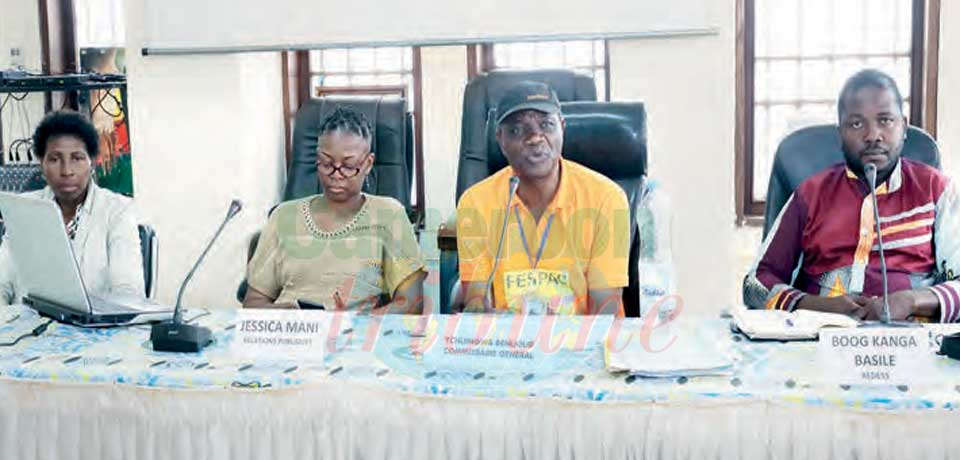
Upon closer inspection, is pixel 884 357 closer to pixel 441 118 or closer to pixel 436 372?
pixel 436 372

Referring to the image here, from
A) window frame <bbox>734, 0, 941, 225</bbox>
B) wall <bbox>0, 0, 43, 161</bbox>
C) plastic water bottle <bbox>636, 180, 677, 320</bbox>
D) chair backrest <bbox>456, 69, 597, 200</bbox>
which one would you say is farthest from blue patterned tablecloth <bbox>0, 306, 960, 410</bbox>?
wall <bbox>0, 0, 43, 161</bbox>

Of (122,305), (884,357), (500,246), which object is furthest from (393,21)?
(884,357)

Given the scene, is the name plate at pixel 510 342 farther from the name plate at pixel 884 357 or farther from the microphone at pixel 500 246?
the name plate at pixel 884 357

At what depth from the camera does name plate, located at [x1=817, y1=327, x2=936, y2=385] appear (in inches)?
54.9

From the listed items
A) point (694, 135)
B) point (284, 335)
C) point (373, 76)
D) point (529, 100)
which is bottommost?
point (284, 335)

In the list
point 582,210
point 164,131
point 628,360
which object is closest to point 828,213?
point 582,210

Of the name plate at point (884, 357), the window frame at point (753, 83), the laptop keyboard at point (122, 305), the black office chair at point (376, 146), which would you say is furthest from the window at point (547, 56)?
the name plate at point (884, 357)

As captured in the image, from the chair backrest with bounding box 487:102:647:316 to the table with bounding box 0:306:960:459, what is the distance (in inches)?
37.2

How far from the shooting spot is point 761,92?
3.92 m

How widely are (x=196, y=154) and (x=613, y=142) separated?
1847 mm

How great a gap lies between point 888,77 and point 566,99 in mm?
1184

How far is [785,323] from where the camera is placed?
1.70 meters

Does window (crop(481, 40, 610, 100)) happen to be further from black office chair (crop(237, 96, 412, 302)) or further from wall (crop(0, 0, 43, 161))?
wall (crop(0, 0, 43, 161))

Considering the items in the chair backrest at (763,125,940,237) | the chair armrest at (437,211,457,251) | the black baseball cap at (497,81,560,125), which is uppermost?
the black baseball cap at (497,81,560,125)
